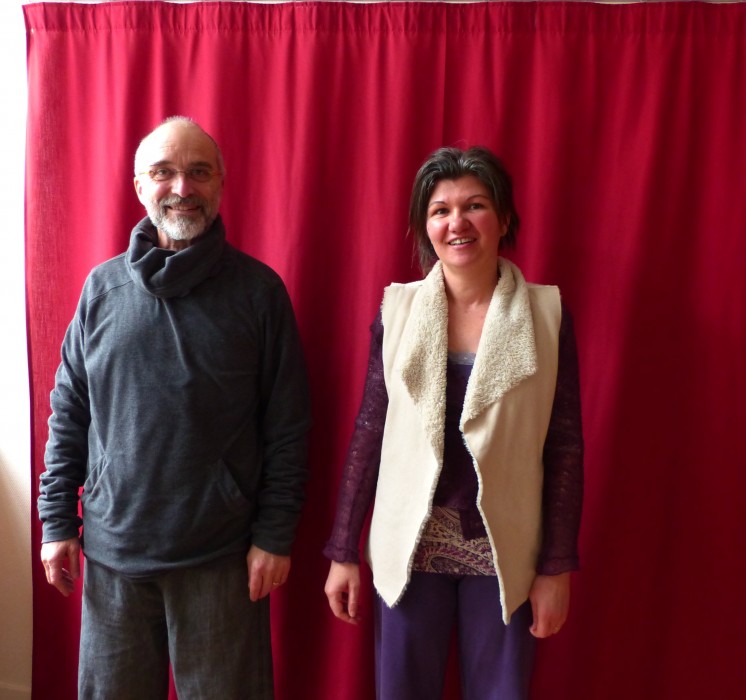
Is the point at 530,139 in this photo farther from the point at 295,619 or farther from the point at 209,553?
the point at 295,619

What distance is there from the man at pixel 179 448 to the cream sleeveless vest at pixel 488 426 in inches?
9.1

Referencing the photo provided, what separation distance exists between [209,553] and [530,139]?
4.01ft

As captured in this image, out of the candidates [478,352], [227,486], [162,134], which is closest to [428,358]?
[478,352]

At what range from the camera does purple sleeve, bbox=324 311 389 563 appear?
138 centimetres

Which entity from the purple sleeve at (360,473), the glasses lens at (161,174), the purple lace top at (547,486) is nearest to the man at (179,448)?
the glasses lens at (161,174)

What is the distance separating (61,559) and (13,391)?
65 cm

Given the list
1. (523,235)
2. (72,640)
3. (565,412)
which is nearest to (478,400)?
(565,412)

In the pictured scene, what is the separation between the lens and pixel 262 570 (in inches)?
55.1

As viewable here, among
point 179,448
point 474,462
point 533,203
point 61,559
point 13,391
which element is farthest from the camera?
point 13,391

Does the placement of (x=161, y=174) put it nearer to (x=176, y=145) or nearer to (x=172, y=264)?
(x=176, y=145)

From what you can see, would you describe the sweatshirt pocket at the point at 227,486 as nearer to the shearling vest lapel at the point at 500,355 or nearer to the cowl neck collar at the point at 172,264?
the cowl neck collar at the point at 172,264

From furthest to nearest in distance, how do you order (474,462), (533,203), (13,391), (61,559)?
(13,391) → (533,203) → (61,559) → (474,462)

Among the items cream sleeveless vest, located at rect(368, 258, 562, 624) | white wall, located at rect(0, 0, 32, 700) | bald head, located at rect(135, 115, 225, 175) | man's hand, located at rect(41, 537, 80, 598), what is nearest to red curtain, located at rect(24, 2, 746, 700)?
white wall, located at rect(0, 0, 32, 700)

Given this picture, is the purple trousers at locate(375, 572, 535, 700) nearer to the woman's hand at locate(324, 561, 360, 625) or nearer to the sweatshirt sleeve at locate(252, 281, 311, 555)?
the woman's hand at locate(324, 561, 360, 625)
